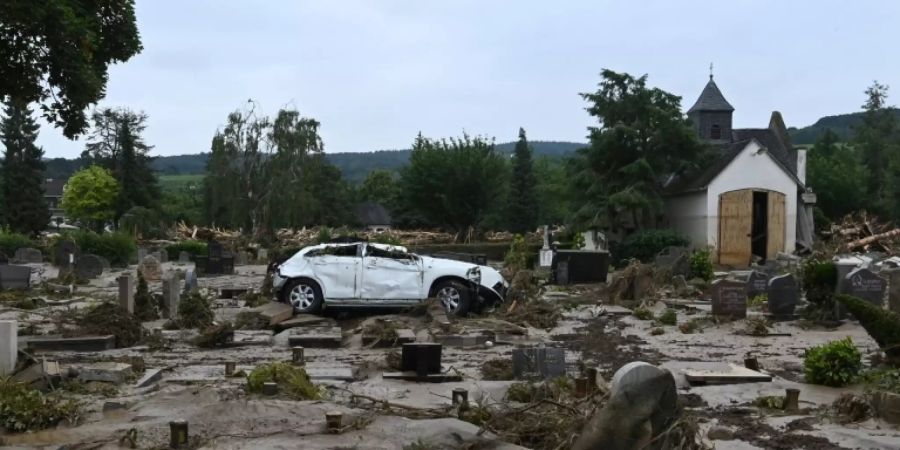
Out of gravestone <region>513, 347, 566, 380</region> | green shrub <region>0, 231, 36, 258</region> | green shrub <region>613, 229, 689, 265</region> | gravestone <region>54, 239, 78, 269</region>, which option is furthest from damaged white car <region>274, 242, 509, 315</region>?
green shrub <region>0, 231, 36, 258</region>

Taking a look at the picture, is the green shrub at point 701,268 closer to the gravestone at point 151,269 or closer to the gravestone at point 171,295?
the gravestone at point 171,295

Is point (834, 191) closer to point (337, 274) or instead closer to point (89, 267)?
point (89, 267)

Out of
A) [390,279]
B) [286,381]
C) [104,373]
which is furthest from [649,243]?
[286,381]

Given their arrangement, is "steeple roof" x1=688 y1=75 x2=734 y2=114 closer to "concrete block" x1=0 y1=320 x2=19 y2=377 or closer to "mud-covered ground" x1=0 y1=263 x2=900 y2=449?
"mud-covered ground" x1=0 y1=263 x2=900 y2=449

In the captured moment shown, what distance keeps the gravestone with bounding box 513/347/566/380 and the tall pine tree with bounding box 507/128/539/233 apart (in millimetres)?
62222

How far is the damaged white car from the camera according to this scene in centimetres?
1761

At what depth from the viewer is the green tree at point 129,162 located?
79244 mm

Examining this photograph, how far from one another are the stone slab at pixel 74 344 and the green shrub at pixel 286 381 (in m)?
5.36

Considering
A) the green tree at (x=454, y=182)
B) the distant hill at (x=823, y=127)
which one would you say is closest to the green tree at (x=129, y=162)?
the green tree at (x=454, y=182)

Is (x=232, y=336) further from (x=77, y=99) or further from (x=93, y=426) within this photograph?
(x=93, y=426)

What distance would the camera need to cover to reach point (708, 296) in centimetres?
2295

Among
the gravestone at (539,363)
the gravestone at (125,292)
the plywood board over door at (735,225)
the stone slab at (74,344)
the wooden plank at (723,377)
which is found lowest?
the stone slab at (74,344)

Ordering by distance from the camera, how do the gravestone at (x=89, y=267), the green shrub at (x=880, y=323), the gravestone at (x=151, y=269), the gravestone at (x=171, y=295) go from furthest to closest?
the gravestone at (x=151, y=269) < the gravestone at (x=89, y=267) < the gravestone at (x=171, y=295) < the green shrub at (x=880, y=323)

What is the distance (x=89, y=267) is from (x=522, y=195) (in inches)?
1852
